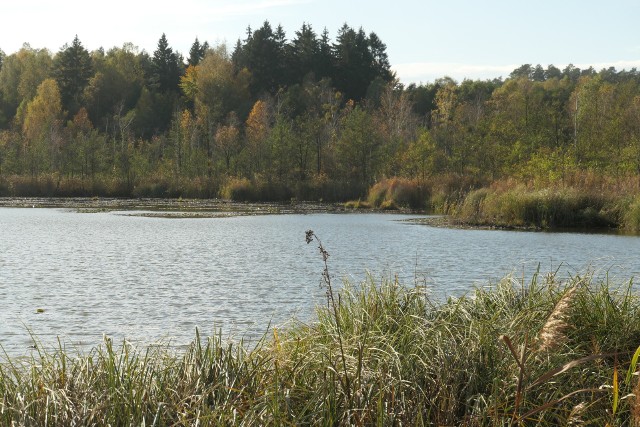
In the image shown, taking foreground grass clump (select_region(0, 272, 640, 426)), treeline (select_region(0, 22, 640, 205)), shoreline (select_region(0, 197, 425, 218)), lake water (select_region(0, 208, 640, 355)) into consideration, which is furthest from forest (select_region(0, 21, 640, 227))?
foreground grass clump (select_region(0, 272, 640, 426))

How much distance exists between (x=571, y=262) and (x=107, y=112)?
9087cm

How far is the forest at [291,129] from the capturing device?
49625 mm

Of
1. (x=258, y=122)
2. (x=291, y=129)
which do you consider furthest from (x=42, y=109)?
(x=291, y=129)

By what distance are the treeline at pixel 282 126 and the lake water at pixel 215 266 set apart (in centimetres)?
1187

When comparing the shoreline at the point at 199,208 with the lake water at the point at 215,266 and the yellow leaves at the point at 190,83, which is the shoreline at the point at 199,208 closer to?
the lake water at the point at 215,266

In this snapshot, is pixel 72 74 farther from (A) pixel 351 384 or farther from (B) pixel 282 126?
(A) pixel 351 384

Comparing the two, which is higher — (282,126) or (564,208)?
(282,126)

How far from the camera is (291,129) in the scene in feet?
223

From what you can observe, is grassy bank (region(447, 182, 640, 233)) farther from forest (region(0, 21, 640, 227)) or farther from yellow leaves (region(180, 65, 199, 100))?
yellow leaves (region(180, 65, 199, 100))

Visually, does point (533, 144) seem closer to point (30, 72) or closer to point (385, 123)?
point (385, 123)

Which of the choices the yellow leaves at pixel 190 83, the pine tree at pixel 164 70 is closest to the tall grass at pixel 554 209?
the yellow leaves at pixel 190 83

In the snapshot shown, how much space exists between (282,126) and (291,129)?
4171 millimetres

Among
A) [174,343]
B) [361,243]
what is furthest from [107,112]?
[174,343]

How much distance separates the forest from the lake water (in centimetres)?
1040
